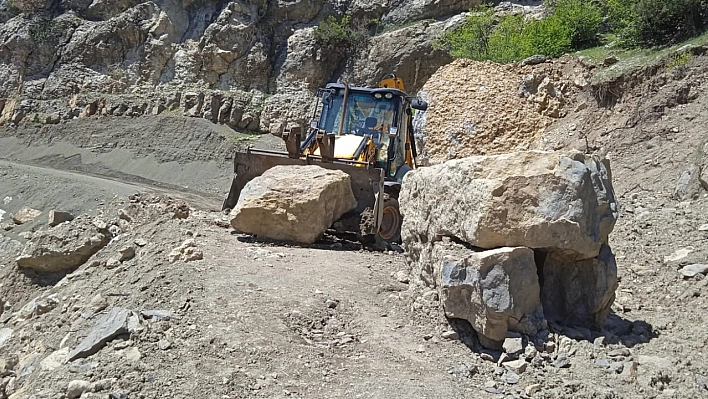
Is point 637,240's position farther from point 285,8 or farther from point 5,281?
point 285,8

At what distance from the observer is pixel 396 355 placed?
187 inches

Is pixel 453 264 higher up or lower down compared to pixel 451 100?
lower down

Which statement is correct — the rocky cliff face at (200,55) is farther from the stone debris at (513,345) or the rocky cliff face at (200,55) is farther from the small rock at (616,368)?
the small rock at (616,368)

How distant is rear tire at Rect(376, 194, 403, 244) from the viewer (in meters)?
8.77

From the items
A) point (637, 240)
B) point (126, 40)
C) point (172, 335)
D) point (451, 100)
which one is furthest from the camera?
point (126, 40)

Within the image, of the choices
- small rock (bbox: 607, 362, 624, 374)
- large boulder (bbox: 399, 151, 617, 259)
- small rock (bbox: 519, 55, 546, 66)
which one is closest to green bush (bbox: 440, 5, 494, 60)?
small rock (bbox: 519, 55, 546, 66)

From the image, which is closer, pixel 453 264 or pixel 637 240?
pixel 453 264

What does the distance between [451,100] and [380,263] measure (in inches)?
308

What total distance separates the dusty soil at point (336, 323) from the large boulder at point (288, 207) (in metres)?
0.26

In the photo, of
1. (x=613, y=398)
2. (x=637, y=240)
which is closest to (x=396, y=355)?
(x=613, y=398)

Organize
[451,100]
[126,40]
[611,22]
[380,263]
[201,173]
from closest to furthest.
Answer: [380,263] < [451,100] < [611,22] < [201,173] < [126,40]

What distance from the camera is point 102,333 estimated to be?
4.92 meters

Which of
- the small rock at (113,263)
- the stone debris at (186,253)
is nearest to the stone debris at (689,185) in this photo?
the stone debris at (186,253)

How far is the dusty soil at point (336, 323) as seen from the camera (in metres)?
4.21
